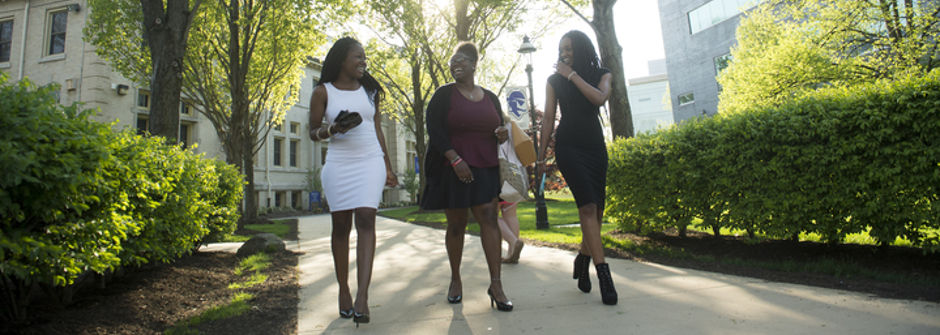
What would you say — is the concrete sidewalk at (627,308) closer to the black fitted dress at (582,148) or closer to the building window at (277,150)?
the black fitted dress at (582,148)

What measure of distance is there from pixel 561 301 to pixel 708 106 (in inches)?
1204

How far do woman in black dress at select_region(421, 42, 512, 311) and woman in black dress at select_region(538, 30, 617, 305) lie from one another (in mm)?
495

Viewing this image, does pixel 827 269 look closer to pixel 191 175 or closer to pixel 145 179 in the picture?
pixel 145 179

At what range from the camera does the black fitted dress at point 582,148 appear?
11.2 feet

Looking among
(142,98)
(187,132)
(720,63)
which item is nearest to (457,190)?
(142,98)

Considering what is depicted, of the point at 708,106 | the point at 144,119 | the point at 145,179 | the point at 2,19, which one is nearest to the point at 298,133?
the point at 144,119

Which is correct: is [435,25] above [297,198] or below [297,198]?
above

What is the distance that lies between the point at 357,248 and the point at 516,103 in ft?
29.7

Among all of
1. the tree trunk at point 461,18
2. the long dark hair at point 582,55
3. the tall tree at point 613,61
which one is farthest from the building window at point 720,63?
the long dark hair at point 582,55

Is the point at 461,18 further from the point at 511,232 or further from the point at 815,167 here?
the point at 815,167

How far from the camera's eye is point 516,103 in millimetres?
11523

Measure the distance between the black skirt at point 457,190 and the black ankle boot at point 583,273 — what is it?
2.63ft

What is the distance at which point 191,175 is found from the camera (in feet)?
14.2

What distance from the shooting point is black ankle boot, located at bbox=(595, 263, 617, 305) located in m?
2.97
